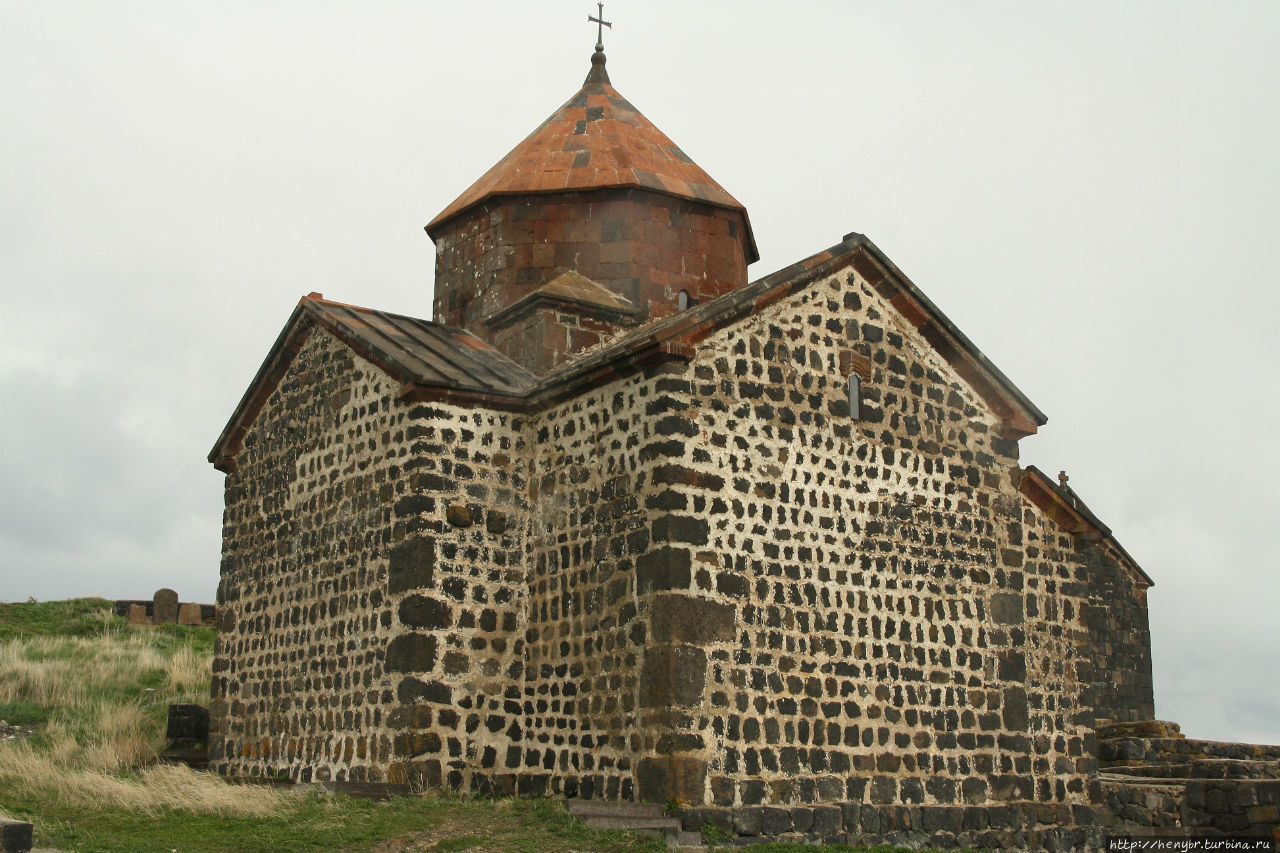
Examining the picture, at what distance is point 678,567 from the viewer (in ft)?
36.6

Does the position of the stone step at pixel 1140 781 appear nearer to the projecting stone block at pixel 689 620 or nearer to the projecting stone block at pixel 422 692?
the projecting stone block at pixel 689 620

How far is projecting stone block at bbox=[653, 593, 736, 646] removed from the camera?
11008 mm

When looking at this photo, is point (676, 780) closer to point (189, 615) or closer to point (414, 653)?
point (414, 653)

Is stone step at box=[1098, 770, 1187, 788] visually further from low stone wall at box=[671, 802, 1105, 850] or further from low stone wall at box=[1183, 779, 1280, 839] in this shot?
low stone wall at box=[671, 802, 1105, 850]

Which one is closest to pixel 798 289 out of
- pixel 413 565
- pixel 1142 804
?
pixel 413 565

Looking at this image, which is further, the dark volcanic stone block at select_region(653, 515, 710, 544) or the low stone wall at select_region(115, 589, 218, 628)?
the low stone wall at select_region(115, 589, 218, 628)

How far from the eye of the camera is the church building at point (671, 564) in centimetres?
1141

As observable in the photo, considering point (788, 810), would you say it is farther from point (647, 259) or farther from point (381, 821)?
point (647, 259)

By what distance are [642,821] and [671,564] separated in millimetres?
2134

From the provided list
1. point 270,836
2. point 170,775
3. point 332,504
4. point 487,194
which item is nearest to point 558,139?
point 487,194

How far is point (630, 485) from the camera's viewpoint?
38.5 ft

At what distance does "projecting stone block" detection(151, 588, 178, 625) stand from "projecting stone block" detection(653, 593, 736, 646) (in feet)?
63.8

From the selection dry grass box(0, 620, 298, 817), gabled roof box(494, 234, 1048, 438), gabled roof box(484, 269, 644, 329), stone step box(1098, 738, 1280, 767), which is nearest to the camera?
dry grass box(0, 620, 298, 817)

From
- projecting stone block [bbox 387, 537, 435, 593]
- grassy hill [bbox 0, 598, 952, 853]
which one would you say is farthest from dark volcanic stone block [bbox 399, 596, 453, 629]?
grassy hill [bbox 0, 598, 952, 853]
